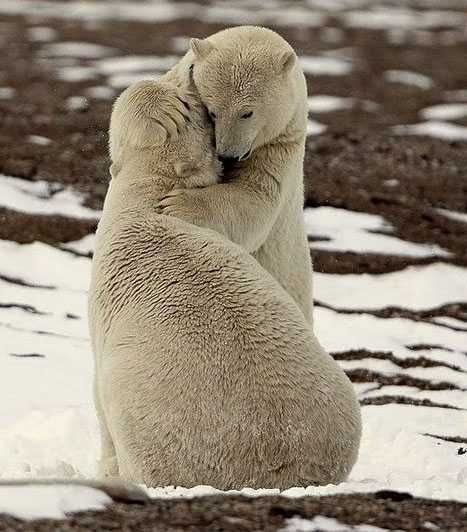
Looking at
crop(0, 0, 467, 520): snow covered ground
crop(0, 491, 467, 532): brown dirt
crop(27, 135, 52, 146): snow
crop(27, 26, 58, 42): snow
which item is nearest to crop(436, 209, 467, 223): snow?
crop(0, 0, 467, 520): snow covered ground

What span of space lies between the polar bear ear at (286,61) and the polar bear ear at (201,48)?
0.33m

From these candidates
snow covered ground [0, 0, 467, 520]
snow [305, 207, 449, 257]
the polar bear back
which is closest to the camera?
the polar bear back

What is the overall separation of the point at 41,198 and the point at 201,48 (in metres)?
6.21

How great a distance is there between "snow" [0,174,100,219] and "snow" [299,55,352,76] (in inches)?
314

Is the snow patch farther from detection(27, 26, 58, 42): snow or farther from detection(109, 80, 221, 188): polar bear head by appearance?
detection(109, 80, 221, 188): polar bear head

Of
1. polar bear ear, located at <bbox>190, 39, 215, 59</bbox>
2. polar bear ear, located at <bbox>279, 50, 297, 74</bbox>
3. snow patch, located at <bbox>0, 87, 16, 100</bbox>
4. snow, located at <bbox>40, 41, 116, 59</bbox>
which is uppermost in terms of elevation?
polar bear ear, located at <bbox>190, 39, 215, 59</bbox>

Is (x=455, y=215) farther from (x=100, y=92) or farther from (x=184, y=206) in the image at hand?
(x=184, y=206)

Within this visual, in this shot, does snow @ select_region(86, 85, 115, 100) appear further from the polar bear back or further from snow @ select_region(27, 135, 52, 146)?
the polar bear back

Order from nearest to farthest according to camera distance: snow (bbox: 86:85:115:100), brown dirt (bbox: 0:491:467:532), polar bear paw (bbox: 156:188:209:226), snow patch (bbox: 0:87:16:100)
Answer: brown dirt (bbox: 0:491:467:532), polar bear paw (bbox: 156:188:209:226), snow patch (bbox: 0:87:16:100), snow (bbox: 86:85:115:100)

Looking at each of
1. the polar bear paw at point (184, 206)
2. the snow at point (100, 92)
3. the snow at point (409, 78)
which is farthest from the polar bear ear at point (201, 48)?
the snow at point (409, 78)

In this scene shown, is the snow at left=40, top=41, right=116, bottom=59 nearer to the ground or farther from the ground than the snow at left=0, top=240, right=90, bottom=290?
nearer to the ground

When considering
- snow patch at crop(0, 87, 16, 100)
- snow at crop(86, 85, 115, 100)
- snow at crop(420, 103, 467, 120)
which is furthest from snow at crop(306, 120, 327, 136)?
Result: snow patch at crop(0, 87, 16, 100)

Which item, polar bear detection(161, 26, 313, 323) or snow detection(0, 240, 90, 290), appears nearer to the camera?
polar bear detection(161, 26, 313, 323)

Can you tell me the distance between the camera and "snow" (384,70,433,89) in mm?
19234
